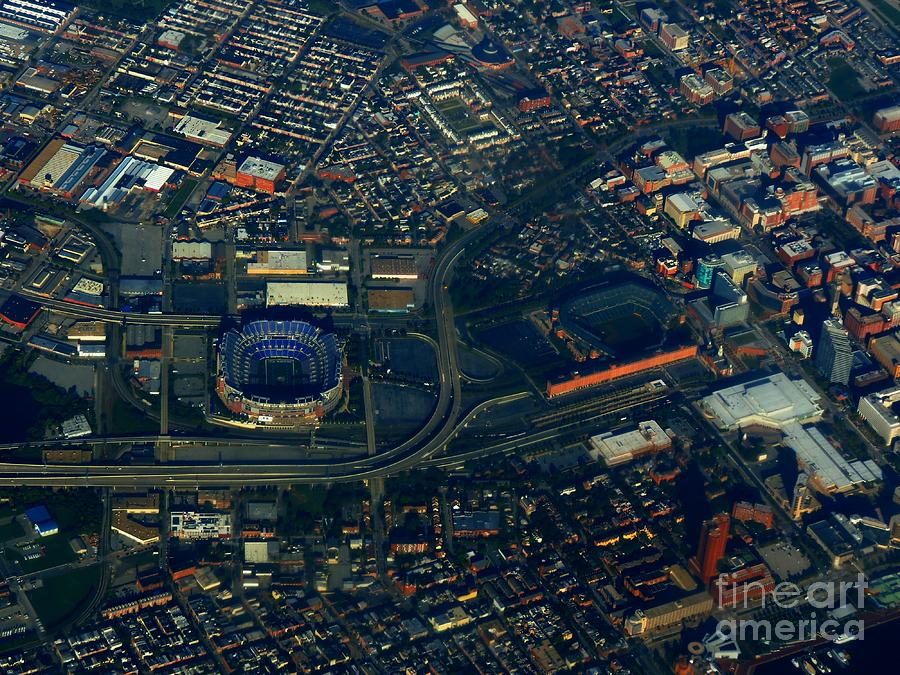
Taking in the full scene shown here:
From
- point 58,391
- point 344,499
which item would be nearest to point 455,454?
point 344,499

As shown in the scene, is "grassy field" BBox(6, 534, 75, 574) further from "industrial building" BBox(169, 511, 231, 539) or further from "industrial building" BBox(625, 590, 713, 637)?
"industrial building" BBox(625, 590, 713, 637)

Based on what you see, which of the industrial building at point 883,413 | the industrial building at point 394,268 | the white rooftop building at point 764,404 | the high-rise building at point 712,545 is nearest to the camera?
the high-rise building at point 712,545

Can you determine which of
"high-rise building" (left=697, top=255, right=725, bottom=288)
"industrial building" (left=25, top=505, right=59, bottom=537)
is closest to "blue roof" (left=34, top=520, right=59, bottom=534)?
"industrial building" (left=25, top=505, right=59, bottom=537)

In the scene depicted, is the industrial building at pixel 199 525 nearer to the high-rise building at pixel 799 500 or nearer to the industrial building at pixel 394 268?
the industrial building at pixel 394 268

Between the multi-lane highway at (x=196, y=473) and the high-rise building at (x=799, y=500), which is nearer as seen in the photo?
the multi-lane highway at (x=196, y=473)

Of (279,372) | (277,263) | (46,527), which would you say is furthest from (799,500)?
(46,527)

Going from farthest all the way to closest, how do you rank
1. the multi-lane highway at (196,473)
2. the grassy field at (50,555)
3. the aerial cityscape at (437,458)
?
the multi-lane highway at (196,473)
the grassy field at (50,555)
the aerial cityscape at (437,458)

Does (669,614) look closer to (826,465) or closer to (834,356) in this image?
(826,465)

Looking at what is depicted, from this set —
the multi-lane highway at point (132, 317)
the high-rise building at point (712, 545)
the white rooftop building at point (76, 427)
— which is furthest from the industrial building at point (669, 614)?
the multi-lane highway at point (132, 317)
